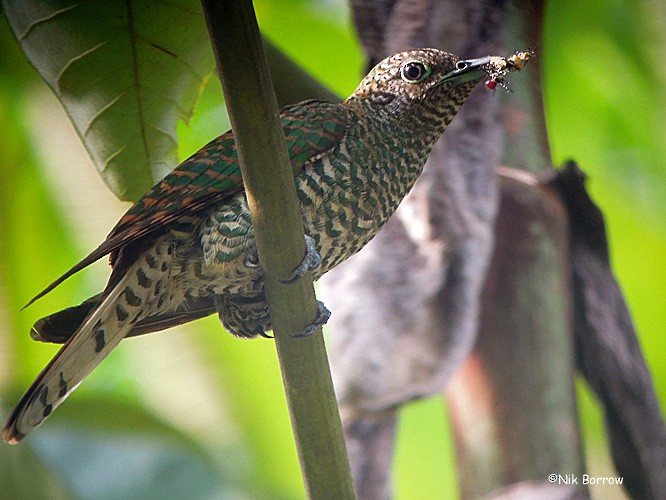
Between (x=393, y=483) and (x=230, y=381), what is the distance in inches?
17.6

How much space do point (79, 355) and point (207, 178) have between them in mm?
302

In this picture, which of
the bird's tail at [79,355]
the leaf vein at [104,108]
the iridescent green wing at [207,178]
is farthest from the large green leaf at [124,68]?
the bird's tail at [79,355]

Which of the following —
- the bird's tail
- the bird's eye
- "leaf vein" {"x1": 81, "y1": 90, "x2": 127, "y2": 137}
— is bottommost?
the bird's tail

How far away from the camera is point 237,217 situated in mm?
1151

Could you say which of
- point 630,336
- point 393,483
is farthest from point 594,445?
point 393,483

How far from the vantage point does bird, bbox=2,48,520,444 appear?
3.67 feet

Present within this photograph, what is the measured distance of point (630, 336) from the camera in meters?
1.99

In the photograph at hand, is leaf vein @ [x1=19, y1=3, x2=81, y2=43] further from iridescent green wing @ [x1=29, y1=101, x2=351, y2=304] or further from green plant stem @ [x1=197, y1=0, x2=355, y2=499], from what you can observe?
green plant stem @ [x1=197, y1=0, x2=355, y2=499]

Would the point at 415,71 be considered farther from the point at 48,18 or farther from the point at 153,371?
the point at 153,371

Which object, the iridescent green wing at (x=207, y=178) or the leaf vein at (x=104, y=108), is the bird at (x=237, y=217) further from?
the leaf vein at (x=104, y=108)

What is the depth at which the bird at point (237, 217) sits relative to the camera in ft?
3.67

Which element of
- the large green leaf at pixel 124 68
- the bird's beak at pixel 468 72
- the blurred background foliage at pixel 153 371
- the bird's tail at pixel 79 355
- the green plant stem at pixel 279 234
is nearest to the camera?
the green plant stem at pixel 279 234

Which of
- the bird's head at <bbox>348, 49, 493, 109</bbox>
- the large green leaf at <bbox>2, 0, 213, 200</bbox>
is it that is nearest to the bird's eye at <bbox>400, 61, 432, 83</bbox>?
the bird's head at <bbox>348, 49, 493, 109</bbox>

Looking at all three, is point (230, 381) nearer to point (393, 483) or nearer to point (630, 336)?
point (393, 483)
